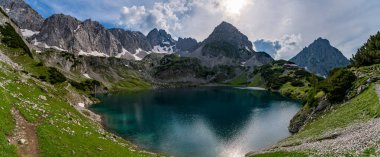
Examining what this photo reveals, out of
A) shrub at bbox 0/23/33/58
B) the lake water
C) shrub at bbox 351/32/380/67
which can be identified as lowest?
the lake water

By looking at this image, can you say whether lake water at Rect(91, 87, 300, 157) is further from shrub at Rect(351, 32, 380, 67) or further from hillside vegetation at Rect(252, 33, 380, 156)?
shrub at Rect(351, 32, 380, 67)

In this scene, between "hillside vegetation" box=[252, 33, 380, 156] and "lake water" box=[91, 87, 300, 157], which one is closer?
"hillside vegetation" box=[252, 33, 380, 156]

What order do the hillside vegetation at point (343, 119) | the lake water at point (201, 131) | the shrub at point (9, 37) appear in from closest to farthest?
1. the hillside vegetation at point (343, 119)
2. the lake water at point (201, 131)
3. the shrub at point (9, 37)

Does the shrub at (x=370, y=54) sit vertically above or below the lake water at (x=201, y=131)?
above

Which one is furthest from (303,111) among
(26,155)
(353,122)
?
(26,155)

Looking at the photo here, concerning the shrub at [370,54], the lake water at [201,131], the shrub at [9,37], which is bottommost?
the lake water at [201,131]

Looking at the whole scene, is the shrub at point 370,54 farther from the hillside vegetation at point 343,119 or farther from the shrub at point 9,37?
the shrub at point 9,37

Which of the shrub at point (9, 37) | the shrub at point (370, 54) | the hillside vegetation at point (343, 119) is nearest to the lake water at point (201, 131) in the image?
the hillside vegetation at point (343, 119)

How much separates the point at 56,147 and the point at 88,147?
225 inches

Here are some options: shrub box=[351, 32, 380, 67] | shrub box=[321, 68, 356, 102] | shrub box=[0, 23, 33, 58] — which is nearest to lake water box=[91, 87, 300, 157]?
shrub box=[321, 68, 356, 102]

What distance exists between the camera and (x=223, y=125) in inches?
4139

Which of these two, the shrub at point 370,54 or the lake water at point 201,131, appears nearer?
the lake water at point 201,131

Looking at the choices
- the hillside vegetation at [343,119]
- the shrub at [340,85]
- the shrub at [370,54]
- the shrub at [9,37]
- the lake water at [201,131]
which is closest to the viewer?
the hillside vegetation at [343,119]

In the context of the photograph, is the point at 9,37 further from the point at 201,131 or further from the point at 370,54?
the point at 370,54
